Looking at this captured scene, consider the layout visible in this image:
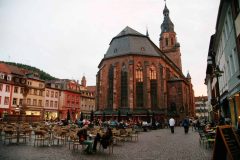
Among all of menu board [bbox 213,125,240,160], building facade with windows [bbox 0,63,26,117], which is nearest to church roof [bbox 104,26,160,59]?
building facade with windows [bbox 0,63,26,117]

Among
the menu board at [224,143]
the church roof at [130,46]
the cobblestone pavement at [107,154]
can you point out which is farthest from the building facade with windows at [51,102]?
the menu board at [224,143]

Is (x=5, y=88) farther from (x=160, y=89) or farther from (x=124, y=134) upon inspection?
(x=124, y=134)

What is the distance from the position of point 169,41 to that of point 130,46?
26.9 metres

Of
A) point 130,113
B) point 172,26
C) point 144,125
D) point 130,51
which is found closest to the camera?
point 144,125

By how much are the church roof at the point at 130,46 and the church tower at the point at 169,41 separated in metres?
20.5

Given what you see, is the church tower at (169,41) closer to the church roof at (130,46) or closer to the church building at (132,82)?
the church roof at (130,46)

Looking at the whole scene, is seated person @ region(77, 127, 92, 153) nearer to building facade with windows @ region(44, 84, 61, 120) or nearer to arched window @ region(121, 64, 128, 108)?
arched window @ region(121, 64, 128, 108)

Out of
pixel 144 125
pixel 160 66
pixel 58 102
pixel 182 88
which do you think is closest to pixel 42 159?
pixel 144 125

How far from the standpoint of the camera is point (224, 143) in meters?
6.43

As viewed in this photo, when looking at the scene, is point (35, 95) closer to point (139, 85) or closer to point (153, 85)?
point (139, 85)

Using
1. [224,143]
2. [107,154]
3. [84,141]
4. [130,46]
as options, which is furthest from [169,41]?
[224,143]

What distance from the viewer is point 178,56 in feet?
225

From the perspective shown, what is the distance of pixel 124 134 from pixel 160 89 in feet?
92.2

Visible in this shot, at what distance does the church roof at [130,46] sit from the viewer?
1757 inches
